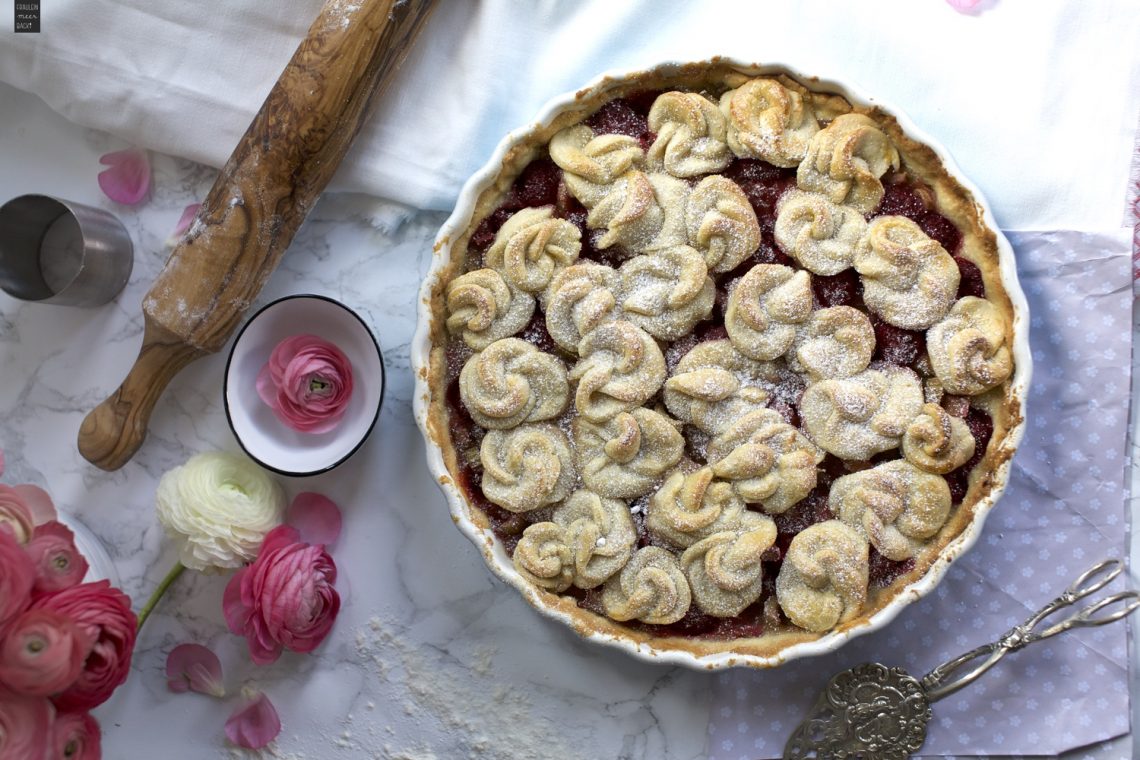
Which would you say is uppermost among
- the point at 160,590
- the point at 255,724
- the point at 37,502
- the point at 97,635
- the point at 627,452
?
the point at 627,452

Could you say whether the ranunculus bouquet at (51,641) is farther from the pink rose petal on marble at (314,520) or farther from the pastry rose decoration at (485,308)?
the pastry rose decoration at (485,308)

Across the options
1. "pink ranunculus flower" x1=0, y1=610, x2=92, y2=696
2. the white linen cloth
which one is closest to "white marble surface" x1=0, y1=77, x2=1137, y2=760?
the white linen cloth

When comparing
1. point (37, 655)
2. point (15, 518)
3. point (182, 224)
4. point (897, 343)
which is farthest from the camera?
point (182, 224)

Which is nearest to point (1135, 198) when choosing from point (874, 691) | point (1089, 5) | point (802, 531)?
point (1089, 5)

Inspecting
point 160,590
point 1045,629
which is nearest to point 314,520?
point 160,590

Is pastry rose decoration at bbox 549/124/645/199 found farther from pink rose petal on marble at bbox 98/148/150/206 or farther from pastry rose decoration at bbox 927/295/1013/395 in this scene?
pink rose petal on marble at bbox 98/148/150/206

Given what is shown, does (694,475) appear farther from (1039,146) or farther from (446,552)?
(1039,146)

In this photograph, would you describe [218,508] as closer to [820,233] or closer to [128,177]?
[128,177]

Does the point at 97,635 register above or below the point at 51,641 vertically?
below
